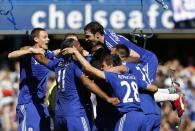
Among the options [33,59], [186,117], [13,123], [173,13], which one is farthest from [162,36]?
[33,59]

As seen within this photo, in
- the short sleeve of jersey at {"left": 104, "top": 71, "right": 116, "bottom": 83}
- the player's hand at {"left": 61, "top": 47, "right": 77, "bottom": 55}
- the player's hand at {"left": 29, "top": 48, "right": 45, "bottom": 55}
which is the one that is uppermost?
the player's hand at {"left": 61, "top": 47, "right": 77, "bottom": 55}

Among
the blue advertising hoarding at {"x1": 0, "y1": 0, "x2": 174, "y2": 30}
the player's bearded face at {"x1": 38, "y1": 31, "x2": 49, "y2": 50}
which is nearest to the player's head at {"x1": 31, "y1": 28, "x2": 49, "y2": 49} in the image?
the player's bearded face at {"x1": 38, "y1": 31, "x2": 49, "y2": 50}

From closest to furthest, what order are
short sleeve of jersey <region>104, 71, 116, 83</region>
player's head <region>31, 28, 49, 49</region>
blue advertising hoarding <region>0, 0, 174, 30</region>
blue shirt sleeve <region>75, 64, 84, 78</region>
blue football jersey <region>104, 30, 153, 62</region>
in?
short sleeve of jersey <region>104, 71, 116, 83</region> < blue shirt sleeve <region>75, 64, 84, 78</region> < player's head <region>31, 28, 49, 49</region> < blue football jersey <region>104, 30, 153, 62</region> < blue advertising hoarding <region>0, 0, 174, 30</region>

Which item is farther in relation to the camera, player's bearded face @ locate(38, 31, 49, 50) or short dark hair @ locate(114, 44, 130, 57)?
player's bearded face @ locate(38, 31, 49, 50)

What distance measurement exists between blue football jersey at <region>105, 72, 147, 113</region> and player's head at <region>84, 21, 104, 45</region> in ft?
2.93

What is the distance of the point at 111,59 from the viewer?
491 inches

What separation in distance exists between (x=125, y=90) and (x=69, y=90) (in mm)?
832

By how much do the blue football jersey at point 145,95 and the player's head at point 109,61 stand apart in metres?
0.38

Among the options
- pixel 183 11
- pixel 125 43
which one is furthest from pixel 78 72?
pixel 183 11

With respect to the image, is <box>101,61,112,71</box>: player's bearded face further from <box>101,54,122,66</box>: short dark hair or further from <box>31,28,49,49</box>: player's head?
<box>31,28,49,49</box>: player's head

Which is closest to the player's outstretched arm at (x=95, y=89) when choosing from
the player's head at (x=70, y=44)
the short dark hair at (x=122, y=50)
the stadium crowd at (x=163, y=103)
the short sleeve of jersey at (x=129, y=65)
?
the player's head at (x=70, y=44)

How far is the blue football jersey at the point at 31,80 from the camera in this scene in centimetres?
1359

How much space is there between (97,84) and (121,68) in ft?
1.80

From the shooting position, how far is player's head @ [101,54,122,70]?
1245cm
